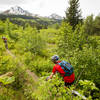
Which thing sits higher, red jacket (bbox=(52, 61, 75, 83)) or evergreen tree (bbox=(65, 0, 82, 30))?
evergreen tree (bbox=(65, 0, 82, 30))

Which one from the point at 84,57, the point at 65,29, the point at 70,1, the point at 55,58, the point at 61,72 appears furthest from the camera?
the point at 70,1

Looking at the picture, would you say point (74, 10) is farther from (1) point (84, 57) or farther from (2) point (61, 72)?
(2) point (61, 72)

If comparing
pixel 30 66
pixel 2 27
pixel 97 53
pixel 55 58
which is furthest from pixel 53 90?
pixel 2 27

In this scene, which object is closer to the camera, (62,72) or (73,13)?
(62,72)

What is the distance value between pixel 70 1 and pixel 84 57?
11579mm

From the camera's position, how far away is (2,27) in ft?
84.0

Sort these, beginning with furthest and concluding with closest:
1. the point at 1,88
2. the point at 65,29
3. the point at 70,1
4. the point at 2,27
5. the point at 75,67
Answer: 1. the point at 2,27
2. the point at 70,1
3. the point at 65,29
4. the point at 75,67
5. the point at 1,88

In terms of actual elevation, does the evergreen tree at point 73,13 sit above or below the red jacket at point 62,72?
above

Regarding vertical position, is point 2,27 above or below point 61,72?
above

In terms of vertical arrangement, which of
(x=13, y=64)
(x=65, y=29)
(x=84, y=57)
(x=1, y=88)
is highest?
(x=65, y=29)

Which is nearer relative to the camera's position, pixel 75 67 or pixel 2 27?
pixel 75 67

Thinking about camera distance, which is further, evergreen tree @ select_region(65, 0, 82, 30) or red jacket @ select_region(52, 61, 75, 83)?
evergreen tree @ select_region(65, 0, 82, 30)

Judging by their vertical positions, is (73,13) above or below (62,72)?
above

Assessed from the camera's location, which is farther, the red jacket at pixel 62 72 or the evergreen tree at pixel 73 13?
the evergreen tree at pixel 73 13
